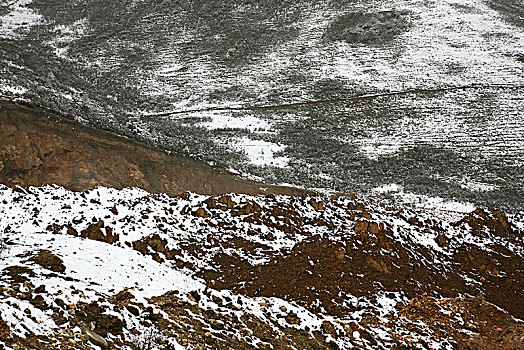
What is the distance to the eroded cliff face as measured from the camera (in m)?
13.5

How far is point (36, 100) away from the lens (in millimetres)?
17984

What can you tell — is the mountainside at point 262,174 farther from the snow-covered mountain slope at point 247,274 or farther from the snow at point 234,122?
the snow at point 234,122

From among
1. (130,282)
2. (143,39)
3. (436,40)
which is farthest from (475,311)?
(143,39)

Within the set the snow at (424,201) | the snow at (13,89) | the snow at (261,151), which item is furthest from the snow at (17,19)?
the snow at (424,201)

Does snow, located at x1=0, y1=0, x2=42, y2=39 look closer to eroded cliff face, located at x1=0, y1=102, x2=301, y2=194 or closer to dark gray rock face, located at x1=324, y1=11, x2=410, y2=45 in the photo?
eroded cliff face, located at x1=0, y1=102, x2=301, y2=194

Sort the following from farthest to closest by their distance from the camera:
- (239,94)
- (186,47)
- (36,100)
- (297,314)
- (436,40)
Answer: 1. (186,47)
2. (436,40)
3. (239,94)
4. (36,100)
5. (297,314)

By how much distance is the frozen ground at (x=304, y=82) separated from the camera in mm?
19453

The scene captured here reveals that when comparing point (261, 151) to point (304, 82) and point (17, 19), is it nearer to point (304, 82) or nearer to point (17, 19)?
point (304, 82)

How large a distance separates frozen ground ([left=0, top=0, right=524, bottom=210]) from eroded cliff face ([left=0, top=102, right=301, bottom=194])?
1381 mm

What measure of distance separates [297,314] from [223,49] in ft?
90.1

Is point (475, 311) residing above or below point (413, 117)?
above

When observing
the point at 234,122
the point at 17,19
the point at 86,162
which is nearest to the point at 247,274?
the point at 86,162

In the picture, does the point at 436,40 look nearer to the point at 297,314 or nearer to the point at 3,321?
the point at 297,314

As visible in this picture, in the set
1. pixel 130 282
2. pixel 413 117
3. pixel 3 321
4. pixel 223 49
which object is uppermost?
pixel 3 321
